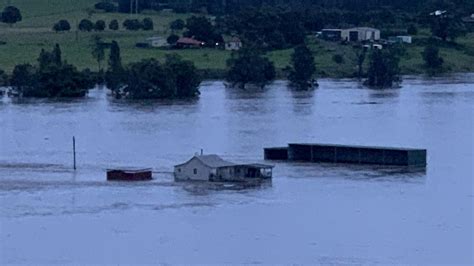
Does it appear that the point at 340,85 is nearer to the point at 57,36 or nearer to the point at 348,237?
the point at 57,36

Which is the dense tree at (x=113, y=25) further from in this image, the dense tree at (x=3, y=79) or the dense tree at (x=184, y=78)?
the dense tree at (x=184, y=78)

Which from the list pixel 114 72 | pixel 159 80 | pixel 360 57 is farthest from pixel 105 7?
pixel 159 80

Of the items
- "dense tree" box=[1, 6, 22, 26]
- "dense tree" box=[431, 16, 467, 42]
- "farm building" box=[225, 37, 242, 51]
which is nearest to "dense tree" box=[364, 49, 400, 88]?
"farm building" box=[225, 37, 242, 51]

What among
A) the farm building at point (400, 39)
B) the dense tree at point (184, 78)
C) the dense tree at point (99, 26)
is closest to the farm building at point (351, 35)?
the farm building at point (400, 39)

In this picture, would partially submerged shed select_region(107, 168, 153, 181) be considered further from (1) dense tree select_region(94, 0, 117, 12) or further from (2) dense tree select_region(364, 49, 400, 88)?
(1) dense tree select_region(94, 0, 117, 12)

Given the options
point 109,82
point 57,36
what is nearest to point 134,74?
point 109,82

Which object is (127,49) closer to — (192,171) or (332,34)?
(332,34)
